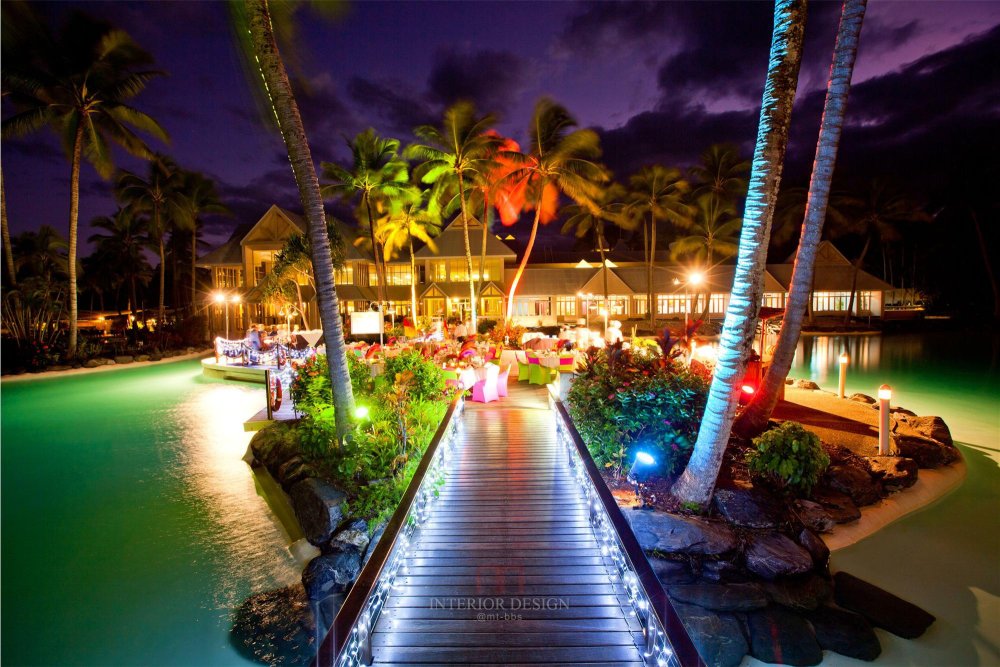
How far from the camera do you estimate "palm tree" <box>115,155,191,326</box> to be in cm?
3005

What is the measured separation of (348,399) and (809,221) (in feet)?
25.5

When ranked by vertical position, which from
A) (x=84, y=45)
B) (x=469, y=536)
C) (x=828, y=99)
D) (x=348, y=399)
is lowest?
(x=469, y=536)

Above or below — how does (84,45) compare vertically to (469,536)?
above

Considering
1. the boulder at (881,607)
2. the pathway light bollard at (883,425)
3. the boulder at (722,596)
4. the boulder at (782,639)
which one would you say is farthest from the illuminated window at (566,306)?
the boulder at (782,639)

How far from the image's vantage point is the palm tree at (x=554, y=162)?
76.4 ft

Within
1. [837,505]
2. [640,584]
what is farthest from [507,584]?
[837,505]

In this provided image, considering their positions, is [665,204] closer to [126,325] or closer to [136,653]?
[136,653]

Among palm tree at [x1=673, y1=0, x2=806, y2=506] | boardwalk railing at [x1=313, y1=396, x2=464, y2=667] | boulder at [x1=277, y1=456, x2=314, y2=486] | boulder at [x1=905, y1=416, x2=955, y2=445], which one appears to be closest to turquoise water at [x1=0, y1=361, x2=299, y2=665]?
boulder at [x1=277, y1=456, x2=314, y2=486]

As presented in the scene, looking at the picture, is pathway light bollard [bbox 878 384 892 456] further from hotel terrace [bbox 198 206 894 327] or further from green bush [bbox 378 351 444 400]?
hotel terrace [bbox 198 206 894 327]

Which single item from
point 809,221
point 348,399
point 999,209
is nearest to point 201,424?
point 348,399

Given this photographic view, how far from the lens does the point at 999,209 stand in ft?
121

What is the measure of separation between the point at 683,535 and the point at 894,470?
4.78 m

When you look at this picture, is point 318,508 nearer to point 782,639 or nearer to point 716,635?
point 716,635

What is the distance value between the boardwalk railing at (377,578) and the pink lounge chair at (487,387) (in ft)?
12.7
